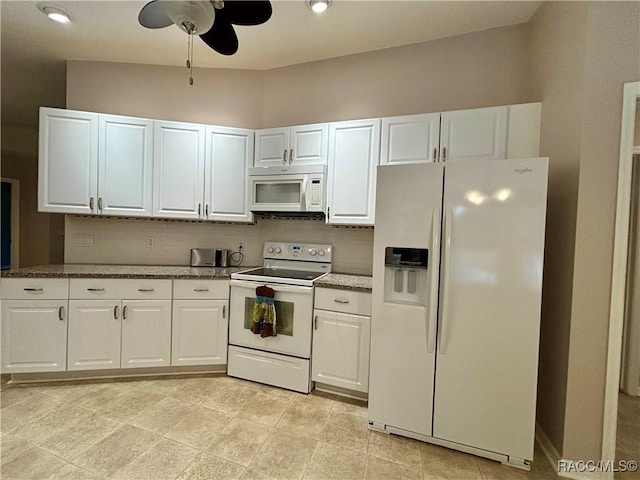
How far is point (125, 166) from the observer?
8.94ft

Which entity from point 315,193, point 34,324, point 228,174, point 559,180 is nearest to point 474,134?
point 559,180

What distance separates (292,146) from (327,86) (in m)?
0.76

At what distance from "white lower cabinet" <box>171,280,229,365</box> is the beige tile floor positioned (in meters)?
0.29

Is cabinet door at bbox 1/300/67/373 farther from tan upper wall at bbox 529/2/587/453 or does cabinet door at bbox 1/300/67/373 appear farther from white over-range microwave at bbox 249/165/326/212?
tan upper wall at bbox 529/2/587/453

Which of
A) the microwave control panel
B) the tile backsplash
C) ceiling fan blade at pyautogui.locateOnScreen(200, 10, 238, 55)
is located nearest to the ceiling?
ceiling fan blade at pyautogui.locateOnScreen(200, 10, 238, 55)

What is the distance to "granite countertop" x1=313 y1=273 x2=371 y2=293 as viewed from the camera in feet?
7.29

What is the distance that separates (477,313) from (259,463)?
1.51 metres

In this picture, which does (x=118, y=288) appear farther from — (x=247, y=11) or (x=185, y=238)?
(x=247, y=11)

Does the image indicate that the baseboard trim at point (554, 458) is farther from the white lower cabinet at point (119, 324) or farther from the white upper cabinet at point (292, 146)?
the white lower cabinet at point (119, 324)

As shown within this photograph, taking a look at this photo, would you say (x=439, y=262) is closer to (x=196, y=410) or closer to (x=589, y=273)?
(x=589, y=273)

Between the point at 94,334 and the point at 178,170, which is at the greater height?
the point at 178,170

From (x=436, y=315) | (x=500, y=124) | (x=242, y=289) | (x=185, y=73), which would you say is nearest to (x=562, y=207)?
(x=500, y=124)

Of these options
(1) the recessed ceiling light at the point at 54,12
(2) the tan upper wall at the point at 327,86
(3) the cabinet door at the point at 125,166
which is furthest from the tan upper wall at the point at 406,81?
(1) the recessed ceiling light at the point at 54,12

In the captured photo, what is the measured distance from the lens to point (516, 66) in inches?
93.0
